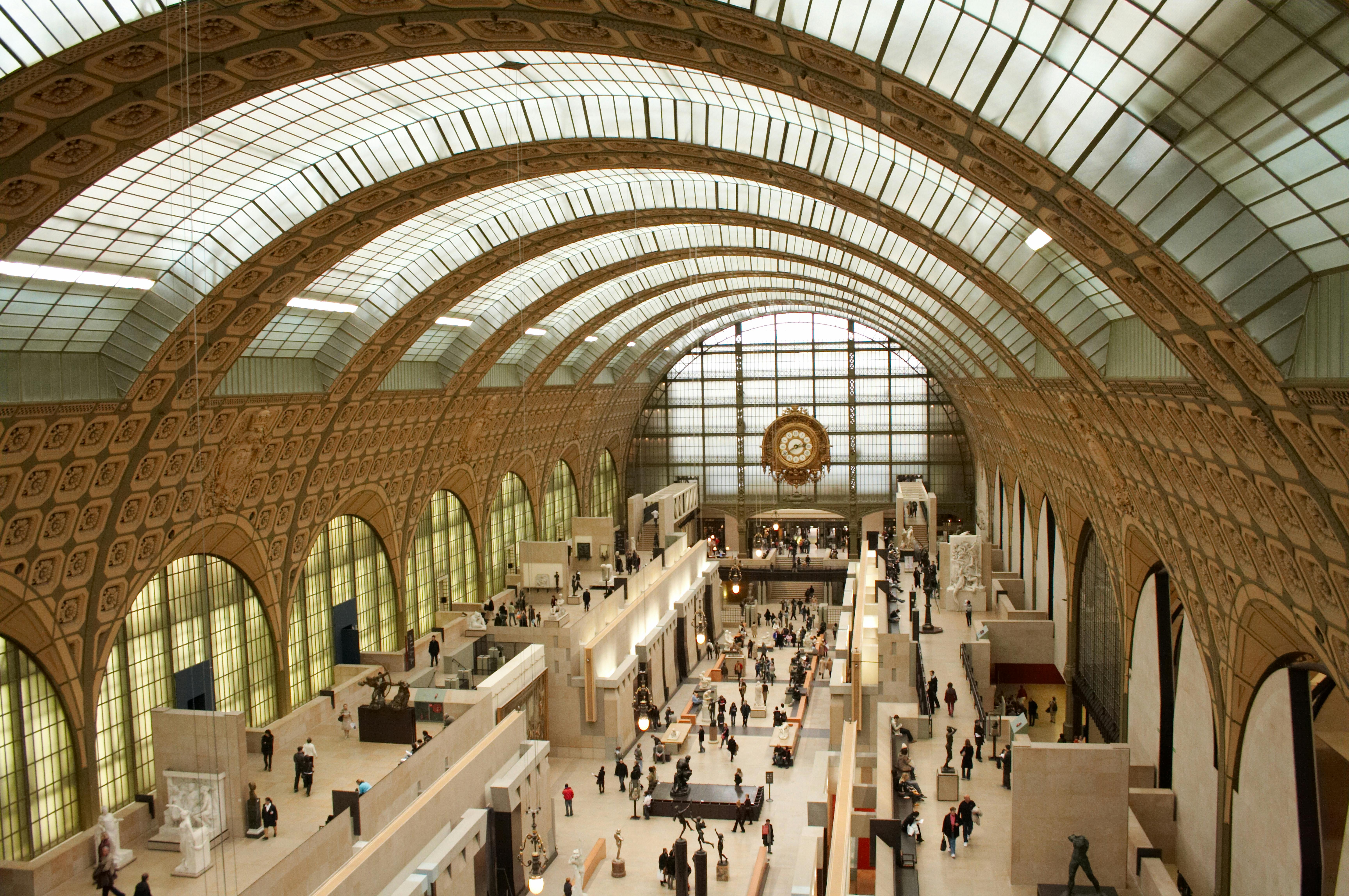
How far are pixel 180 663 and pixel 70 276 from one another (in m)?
12.7

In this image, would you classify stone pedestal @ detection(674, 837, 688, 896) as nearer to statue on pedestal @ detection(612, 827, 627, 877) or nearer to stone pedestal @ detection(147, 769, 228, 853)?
statue on pedestal @ detection(612, 827, 627, 877)

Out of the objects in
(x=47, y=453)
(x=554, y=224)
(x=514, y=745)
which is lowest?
(x=514, y=745)

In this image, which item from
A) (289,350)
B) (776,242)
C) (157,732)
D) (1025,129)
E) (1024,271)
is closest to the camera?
(1025,129)

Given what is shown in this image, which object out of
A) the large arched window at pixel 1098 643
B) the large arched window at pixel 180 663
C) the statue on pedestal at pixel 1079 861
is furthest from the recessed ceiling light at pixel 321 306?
the large arched window at pixel 1098 643

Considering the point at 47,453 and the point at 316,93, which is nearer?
the point at 316,93

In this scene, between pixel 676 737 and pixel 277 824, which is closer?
pixel 277 824

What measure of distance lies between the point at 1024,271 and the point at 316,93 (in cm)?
1447

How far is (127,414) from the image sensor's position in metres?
24.6

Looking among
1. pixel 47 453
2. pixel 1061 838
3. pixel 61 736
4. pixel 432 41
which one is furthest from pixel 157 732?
pixel 1061 838

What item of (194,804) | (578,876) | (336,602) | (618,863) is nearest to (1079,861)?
(578,876)

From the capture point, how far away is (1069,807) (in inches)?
781

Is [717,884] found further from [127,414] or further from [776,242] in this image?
[776,242]

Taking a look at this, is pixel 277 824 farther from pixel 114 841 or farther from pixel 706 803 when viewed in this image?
pixel 706 803

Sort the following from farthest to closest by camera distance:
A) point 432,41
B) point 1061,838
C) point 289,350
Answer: point 289,350
point 1061,838
point 432,41
